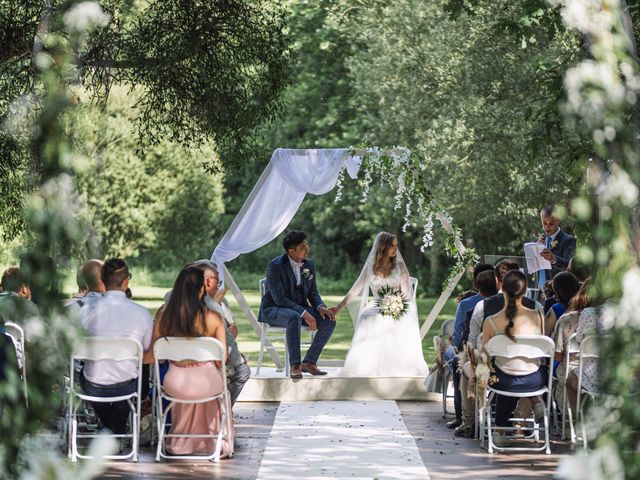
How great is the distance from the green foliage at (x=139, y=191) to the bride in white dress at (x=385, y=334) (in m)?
17.7

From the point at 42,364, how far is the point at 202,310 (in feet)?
17.6

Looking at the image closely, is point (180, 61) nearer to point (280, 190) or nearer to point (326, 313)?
point (280, 190)

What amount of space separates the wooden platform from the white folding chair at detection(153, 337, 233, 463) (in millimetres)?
3486

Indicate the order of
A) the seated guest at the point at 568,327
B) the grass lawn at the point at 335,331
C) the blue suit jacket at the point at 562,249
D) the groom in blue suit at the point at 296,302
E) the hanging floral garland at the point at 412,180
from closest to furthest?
the seated guest at the point at 568,327 < the groom in blue suit at the point at 296,302 < the blue suit jacket at the point at 562,249 < the hanging floral garland at the point at 412,180 < the grass lawn at the point at 335,331

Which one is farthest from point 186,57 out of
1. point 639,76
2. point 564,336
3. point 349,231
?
point 349,231

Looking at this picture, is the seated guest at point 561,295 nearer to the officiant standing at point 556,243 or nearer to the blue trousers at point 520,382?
the blue trousers at point 520,382

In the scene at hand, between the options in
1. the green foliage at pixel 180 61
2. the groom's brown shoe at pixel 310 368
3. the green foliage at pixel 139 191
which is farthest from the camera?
the green foliage at pixel 139 191

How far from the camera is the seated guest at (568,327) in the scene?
9.11m

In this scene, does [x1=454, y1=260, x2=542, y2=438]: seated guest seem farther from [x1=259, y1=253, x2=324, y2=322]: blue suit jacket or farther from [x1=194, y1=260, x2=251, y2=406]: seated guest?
[x1=259, y1=253, x2=324, y2=322]: blue suit jacket

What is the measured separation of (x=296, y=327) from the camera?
12.4m

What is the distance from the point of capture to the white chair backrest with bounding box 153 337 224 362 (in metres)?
8.30

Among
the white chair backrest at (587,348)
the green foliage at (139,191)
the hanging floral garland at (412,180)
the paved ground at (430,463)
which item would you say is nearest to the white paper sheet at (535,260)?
the hanging floral garland at (412,180)

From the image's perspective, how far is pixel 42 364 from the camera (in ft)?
10.3

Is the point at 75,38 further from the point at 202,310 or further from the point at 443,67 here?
the point at 443,67
